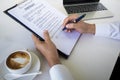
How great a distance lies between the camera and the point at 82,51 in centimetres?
68

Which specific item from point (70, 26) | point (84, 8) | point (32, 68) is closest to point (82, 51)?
point (70, 26)

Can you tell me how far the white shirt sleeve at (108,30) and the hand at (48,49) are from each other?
0.27 metres

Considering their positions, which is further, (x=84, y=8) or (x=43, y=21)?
(x=84, y=8)

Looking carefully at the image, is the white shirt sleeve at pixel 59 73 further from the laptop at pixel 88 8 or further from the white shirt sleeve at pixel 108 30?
the laptop at pixel 88 8

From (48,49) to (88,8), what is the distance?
1.61ft

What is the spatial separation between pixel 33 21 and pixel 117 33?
1.38ft

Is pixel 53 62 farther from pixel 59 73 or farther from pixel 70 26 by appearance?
pixel 70 26

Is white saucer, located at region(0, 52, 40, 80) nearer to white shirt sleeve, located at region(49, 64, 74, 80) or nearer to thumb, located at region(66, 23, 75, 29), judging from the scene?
white shirt sleeve, located at region(49, 64, 74, 80)

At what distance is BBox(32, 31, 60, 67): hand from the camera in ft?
1.94

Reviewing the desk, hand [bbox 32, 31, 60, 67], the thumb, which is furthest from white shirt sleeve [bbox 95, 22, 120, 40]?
hand [bbox 32, 31, 60, 67]

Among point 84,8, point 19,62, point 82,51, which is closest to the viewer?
point 19,62

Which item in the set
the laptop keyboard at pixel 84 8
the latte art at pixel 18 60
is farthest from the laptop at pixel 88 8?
the latte art at pixel 18 60

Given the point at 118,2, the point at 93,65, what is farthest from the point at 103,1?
the point at 93,65

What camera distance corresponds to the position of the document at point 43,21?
0.65m
